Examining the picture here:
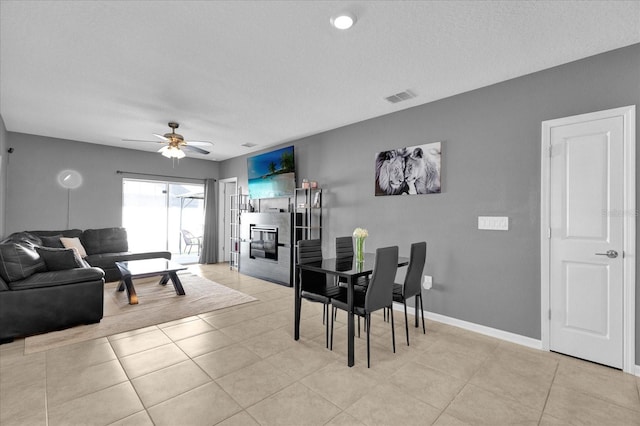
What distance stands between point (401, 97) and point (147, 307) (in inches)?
170

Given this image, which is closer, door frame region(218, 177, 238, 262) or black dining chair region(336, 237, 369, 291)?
black dining chair region(336, 237, 369, 291)

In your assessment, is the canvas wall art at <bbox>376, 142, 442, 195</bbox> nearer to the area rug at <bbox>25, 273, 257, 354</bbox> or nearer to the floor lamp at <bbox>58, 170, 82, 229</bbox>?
the area rug at <bbox>25, 273, 257, 354</bbox>

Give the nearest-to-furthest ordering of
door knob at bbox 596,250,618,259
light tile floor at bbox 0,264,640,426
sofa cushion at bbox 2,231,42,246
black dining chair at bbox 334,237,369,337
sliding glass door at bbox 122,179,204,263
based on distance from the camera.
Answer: light tile floor at bbox 0,264,640,426 → door knob at bbox 596,250,618,259 → black dining chair at bbox 334,237,369,337 → sofa cushion at bbox 2,231,42,246 → sliding glass door at bbox 122,179,204,263

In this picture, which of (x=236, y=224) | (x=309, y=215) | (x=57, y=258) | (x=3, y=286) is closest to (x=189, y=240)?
(x=236, y=224)

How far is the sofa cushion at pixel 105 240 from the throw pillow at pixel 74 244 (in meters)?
0.16

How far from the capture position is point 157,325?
3.43 m

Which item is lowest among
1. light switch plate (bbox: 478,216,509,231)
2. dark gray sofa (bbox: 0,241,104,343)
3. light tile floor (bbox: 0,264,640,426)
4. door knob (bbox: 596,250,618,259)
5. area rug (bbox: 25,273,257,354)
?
light tile floor (bbox: 0,264,640,426)

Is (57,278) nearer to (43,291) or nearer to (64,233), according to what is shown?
(43,291)

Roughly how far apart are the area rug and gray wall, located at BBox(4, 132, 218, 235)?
1724 mm

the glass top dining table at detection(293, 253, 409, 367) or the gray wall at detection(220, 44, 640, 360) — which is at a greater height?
the gray wall at detection(220, 44, 640, 360)

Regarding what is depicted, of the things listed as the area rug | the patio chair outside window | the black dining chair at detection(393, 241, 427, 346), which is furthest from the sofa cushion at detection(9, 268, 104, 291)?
the patio chair outside window

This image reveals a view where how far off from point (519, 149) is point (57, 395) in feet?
14.6

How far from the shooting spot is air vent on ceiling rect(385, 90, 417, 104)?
3.47m

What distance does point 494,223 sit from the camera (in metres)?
3.18
